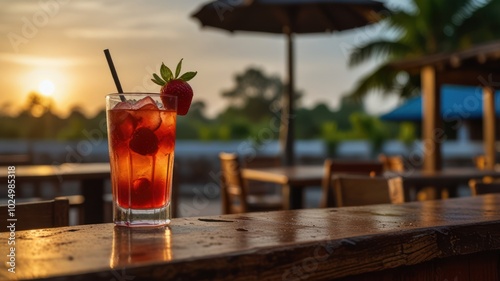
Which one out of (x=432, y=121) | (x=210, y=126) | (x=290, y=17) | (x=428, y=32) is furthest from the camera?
(x=428, y=32)

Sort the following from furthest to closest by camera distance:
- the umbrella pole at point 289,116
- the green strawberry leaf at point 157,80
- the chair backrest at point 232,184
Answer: the umbrella pole at point 289,116 < the chair backrest at point 232,184 < the green strawberry leaf at point 157,80

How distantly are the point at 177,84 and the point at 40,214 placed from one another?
0.44m

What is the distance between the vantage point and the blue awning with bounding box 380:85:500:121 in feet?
37.0

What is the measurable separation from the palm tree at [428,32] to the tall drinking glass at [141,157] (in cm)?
1627

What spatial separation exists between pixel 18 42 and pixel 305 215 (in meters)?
2.94

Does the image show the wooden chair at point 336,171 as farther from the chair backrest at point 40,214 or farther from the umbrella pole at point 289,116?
the chair backrest at point 40,214

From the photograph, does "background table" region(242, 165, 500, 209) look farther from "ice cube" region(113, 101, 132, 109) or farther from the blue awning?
the blue awning

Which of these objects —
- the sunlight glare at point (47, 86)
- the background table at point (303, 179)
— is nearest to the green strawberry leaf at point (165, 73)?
the background table at point (303, 179)

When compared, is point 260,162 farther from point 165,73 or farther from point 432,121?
point 165,73

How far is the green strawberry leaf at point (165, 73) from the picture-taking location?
1192 mm

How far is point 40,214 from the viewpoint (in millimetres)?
1399

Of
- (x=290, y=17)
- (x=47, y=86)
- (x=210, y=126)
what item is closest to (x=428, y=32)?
(x=210, y=126)

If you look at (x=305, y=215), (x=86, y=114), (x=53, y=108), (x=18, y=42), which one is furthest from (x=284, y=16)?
(x=86, y=114)

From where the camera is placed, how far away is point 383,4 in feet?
17.7
